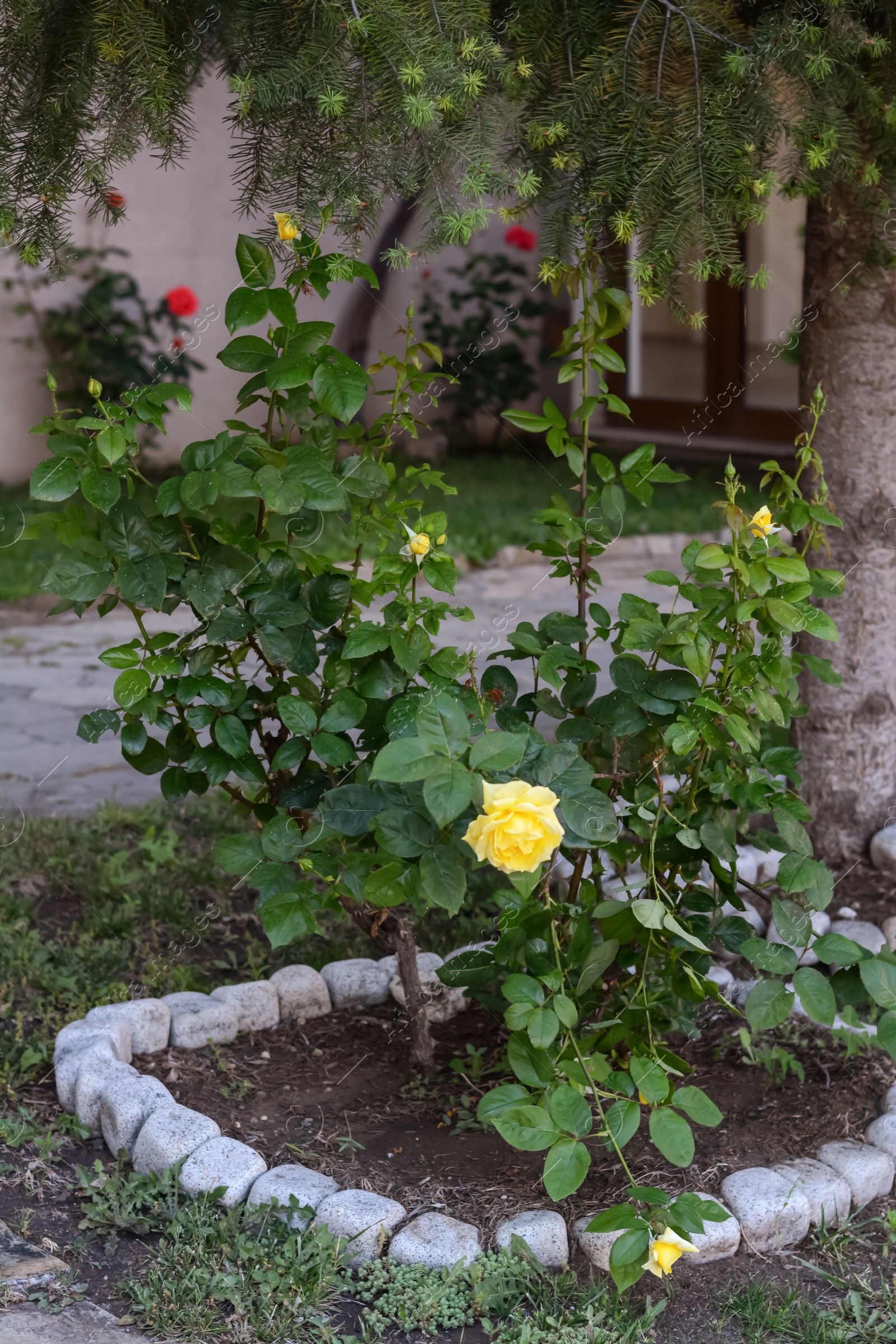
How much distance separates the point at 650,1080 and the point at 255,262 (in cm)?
138

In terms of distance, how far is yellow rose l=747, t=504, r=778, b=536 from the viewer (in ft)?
6.78

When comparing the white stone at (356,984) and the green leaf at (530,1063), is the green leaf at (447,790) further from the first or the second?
the white stone at (356,984)

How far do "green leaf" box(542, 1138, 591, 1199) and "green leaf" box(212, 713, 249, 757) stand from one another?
809 millimetres

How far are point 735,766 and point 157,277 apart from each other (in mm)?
7345

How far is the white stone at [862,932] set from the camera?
9.89 ft

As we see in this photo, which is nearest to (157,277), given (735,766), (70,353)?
(70,353)

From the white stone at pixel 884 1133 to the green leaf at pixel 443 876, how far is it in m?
1.03

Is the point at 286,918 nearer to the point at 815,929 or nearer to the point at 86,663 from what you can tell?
the point at 815,929

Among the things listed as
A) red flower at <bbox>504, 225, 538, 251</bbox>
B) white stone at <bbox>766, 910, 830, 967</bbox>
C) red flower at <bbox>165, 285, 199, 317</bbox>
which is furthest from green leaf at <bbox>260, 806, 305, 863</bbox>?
red flower at <bbox>504, 225, 538, 251</bbox>

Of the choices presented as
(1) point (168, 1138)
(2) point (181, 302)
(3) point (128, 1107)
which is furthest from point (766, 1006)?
(2) point (181, 302)

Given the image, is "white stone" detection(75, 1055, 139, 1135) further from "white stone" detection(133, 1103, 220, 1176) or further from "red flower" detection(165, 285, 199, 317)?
"red flower" detection(165, 285, 199, 317)

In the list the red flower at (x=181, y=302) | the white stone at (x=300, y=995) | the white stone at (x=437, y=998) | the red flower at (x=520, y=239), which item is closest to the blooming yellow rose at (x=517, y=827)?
the white stone at (x=437, y=998)

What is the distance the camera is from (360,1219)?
2.07 metres

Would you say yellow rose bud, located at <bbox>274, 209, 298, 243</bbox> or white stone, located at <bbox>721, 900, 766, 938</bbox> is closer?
yellow rose bud, located at <bbox>274, 209, 298, 243</bbox>
